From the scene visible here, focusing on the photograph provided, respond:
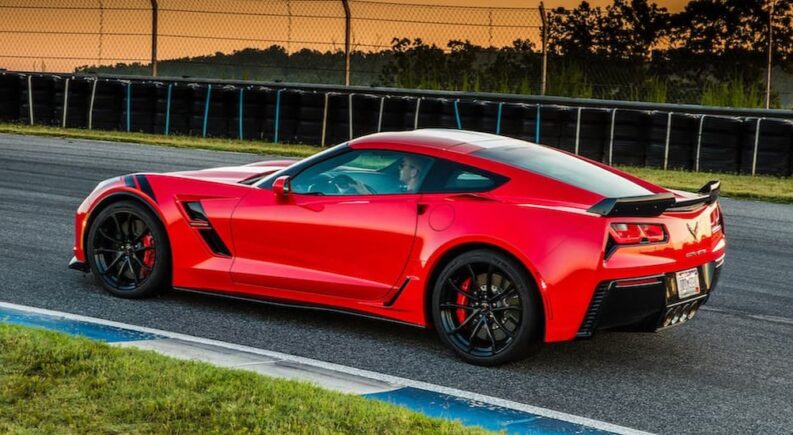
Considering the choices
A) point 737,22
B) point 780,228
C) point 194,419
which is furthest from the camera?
point 737,22

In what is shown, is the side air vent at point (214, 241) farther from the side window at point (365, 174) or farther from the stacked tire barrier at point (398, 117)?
the stacked tire barrier at point (398, 117)

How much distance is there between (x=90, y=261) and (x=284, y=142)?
1525cm

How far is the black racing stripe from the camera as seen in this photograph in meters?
7.66

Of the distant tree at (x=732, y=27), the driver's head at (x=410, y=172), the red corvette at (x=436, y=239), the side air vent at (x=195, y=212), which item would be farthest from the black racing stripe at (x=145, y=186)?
the distant tree at (x=732, y=27)

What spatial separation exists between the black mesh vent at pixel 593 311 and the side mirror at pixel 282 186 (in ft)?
6.86

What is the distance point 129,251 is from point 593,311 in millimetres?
3271

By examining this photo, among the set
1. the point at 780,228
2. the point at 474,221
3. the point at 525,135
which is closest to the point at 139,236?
the point at 474,221

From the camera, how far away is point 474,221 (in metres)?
6.50

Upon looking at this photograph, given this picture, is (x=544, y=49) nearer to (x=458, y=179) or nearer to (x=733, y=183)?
(x=733, y=183)

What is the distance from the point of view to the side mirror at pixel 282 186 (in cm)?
720

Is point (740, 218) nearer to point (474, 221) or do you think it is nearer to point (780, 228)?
point (780, 228)

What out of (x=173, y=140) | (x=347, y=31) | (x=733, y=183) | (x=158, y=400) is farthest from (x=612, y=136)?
(x=158, y=400)

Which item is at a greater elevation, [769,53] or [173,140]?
[769,53]

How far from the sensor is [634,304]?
6.25 m
